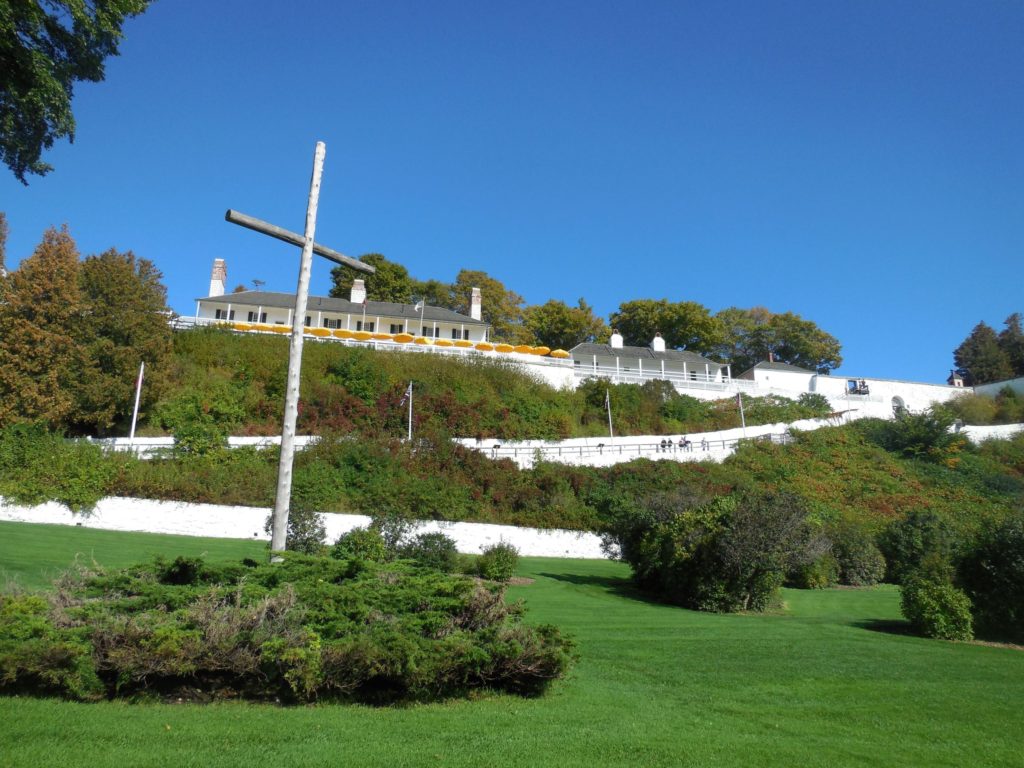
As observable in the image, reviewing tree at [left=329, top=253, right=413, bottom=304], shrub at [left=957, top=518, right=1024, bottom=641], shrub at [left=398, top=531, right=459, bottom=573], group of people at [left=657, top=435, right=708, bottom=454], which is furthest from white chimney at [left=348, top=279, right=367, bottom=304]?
shrub at [left=957, top=518, right=1024, bottom=641]

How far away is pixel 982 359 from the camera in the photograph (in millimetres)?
68938

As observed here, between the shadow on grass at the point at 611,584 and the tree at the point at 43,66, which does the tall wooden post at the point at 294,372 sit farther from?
the shadow on grass at the point at 611,584

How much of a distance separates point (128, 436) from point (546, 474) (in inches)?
732

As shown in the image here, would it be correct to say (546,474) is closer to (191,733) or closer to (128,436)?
(128,436)

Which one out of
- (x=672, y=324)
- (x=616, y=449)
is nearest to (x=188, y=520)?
(x=616, y=449)

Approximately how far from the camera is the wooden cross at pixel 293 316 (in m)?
8.04

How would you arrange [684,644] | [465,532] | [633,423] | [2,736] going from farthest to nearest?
[633,423] → [465,532] → [684,644] → [2,736]

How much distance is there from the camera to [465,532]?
2569 cm

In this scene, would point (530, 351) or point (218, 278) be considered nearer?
point (530, 351)

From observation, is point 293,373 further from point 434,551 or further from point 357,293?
point 357,293

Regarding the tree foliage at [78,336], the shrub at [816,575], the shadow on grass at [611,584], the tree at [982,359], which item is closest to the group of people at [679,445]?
the shrub at [816,575]

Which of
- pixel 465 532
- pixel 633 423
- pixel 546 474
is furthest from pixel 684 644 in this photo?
pixel 633 423

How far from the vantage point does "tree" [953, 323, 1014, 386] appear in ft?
217

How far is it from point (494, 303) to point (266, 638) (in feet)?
200
